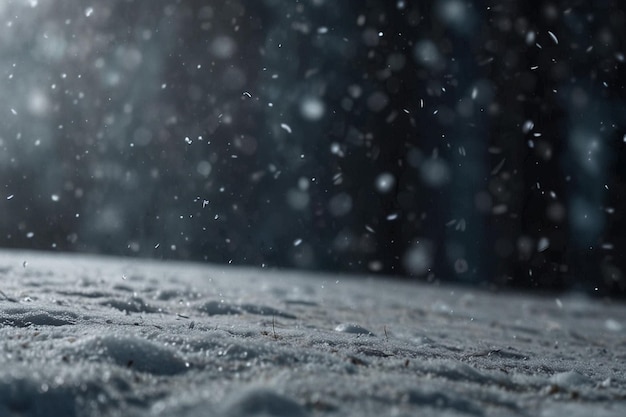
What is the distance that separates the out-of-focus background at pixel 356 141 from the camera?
9.70 meters

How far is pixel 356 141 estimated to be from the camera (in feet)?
36.0

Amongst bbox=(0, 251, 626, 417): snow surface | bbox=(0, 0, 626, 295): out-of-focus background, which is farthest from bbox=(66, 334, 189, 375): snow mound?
bbox=(0, 0, 626, 295): out-of-focus background

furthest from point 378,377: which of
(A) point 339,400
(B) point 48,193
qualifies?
(B) point 48,193

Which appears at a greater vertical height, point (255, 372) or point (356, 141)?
point (356, 141)

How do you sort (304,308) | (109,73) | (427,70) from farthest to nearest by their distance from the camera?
(427,70) → (109,73) → (304,308)

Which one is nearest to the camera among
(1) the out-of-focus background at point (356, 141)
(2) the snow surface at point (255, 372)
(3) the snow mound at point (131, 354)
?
(2) the snow surface at point (255, 372)

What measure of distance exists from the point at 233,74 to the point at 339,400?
8.87 meters

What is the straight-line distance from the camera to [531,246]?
35.8 ft

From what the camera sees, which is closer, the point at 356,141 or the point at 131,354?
the point at 131,354

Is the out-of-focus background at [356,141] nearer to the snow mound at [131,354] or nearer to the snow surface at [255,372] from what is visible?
the snow surface at [255,372]

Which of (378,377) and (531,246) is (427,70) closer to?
(531,246)

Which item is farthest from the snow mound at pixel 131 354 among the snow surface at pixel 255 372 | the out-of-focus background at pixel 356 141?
the out-of-focus background at pixel 356 141

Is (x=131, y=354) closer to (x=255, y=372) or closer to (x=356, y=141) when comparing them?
(x=255, y=372)

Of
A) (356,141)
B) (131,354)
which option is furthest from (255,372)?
(356,141)
